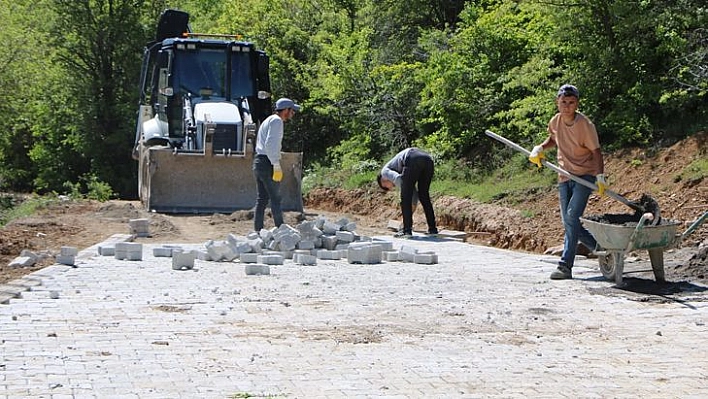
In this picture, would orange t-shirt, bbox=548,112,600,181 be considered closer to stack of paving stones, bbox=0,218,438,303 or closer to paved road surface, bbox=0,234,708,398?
paved road surface, bbox=0,234,708,398

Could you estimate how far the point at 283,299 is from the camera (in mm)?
9281

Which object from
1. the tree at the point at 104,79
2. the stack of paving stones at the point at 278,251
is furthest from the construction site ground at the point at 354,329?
the tree at the point at 104,79

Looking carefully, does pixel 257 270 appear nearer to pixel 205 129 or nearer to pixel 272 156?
pixel 272 156

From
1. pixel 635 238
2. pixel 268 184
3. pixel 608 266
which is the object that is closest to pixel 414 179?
pixel 268 184

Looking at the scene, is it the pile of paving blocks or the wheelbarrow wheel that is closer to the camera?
the wheelbarrow wheel

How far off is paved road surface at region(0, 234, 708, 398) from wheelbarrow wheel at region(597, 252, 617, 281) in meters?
0.13

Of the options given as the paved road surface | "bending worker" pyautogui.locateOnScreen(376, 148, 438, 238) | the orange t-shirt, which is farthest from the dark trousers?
the orange t-shirt

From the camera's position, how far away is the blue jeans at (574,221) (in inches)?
420

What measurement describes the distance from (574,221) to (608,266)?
60 cm

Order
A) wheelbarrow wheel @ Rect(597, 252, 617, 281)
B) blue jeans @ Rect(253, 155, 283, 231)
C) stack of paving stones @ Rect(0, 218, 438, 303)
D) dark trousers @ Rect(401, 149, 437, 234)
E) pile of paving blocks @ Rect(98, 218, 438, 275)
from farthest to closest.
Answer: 1. dark trousers @ Rect(401, 149, 437, 234)
2. blue jeans @ Rect(253, 155, 283, 231)
3. pile of paving blocks @ Rect(98, 218, 438, 275)
4. stack of paving stones @ Rect(0, 218, 438, 303)
5. wheelbarrow wheel @ Rect(597, 252, 617, 281)

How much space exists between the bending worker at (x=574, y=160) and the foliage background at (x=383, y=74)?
21.4 ft

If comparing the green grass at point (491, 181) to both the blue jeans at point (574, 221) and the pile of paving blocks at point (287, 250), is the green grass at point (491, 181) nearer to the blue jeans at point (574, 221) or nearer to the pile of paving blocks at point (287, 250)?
the pile of paving blocks at point (287, 250)

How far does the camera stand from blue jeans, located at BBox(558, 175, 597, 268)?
35.0ft

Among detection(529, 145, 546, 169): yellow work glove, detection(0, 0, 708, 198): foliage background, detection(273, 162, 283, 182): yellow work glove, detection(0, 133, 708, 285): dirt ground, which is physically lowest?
detection(0, 133, 708, 285): dirt ground
